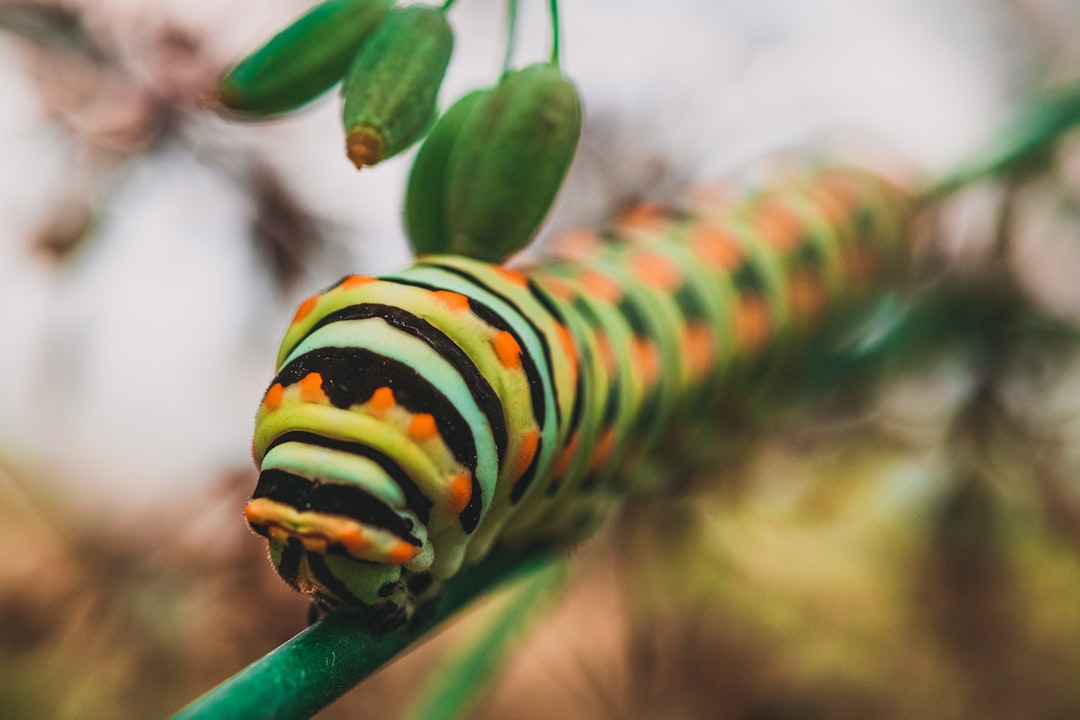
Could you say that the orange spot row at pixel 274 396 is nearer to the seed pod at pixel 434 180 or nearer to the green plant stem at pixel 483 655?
the seed pod at pixel 434 180

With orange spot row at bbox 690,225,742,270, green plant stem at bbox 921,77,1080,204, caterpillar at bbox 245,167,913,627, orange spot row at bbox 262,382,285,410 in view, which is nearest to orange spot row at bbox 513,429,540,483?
caterpillar at bbox 245,167,913,627

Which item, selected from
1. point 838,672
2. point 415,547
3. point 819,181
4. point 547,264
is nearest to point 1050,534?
point 838,672

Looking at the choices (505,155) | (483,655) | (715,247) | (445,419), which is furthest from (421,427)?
(715,247)

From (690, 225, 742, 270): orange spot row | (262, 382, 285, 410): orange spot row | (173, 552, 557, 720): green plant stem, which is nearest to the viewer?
(173, 552, 557, 720): green plant stem

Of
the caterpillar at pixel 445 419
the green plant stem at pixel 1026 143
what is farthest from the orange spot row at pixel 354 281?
the green plant stem at pixel 1026 143

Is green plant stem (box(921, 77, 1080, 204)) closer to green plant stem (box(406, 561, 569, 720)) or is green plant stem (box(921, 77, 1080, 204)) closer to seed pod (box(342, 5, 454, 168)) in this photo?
green plant stem (box(406, 561, 569, 720))

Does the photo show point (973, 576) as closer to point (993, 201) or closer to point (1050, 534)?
point (1050, 534)
